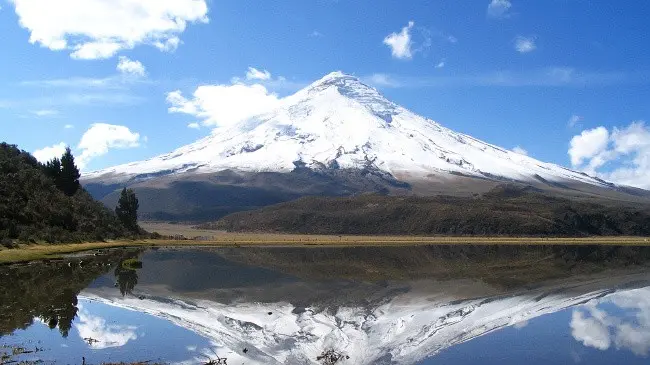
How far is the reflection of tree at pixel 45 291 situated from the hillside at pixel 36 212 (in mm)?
7634

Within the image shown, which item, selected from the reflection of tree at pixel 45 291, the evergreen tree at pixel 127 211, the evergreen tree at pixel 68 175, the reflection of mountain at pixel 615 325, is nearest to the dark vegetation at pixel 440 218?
the evergreen tree at pixel 127 211

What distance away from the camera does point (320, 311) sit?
26.8 meters

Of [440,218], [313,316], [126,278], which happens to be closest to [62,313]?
[313,316]

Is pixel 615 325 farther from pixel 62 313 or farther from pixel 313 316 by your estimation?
pixel 62 313

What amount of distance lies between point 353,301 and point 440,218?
116603 mm

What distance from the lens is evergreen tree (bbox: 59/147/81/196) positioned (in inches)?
3031

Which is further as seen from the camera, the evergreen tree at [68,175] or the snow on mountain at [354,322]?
the evergreen tree at [68,175]

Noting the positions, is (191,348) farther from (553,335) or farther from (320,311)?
(553,335)

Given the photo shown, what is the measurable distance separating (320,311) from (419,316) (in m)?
4.16

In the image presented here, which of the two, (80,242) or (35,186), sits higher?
(35,186)

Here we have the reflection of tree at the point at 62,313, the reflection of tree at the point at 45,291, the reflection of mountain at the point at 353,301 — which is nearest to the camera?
the reflection of tree at the point at 62,313

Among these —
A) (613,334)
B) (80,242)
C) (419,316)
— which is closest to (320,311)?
(419,316)

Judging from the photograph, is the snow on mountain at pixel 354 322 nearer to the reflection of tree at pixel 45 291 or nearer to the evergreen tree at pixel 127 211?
the reflection of tree at pixel 45 291

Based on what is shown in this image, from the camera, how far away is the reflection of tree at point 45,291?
20.7 meters
